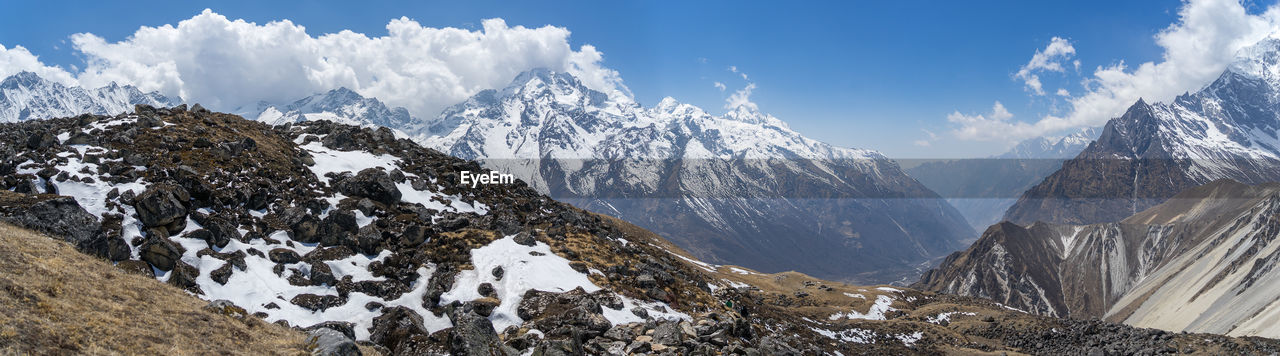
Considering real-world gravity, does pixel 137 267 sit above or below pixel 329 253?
below

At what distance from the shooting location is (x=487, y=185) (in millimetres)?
63562

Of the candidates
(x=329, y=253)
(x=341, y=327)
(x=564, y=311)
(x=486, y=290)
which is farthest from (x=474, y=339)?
(x=329, y=253)

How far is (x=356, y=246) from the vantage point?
39.8 metres

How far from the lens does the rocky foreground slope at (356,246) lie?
94.8 feet

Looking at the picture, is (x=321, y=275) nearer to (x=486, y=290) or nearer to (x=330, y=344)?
(x=486, y=290)

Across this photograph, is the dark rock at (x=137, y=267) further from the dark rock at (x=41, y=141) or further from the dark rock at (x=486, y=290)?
the dark rock at (x=41, y=141)

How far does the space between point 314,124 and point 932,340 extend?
8711cm

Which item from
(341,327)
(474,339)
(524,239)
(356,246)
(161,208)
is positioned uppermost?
(161,208)
